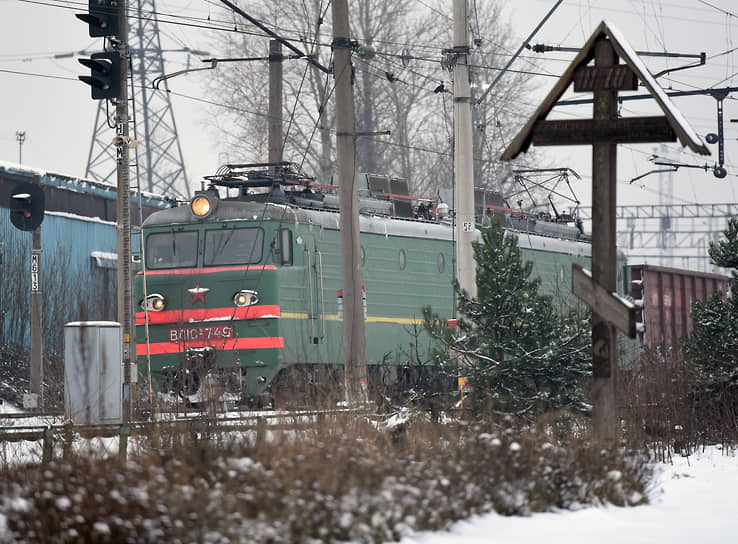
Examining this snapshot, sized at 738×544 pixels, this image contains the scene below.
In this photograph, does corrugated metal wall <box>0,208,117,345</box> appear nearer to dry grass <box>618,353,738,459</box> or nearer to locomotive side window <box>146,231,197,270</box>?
locomotive side window <box>146,231,197,270</box>

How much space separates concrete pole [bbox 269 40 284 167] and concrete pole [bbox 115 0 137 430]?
34.0ft

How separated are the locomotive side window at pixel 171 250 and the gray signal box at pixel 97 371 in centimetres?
A: 415

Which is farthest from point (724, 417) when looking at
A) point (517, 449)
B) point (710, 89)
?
point (710, 89)

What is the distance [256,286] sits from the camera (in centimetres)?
1947

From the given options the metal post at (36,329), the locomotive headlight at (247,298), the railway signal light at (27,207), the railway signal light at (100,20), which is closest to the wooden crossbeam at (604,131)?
the railway signal light at (100,20)

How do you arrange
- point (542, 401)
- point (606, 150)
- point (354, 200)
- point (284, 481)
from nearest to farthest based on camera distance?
point (284, 481), point (606, 150), point (542, 401), point (354, 200)

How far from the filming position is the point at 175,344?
65.0 ft

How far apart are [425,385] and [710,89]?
14817mm

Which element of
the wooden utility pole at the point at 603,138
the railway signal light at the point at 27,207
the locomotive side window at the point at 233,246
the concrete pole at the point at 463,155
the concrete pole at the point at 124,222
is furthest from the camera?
the railway signal light at the point at 27,207

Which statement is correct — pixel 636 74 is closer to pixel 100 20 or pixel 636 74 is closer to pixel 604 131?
pixel 604 131

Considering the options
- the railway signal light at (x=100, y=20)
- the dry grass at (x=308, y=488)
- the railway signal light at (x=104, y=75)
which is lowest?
the dry grass at (x=308, y=488)

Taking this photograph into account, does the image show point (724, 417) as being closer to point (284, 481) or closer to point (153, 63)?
point (284, 481)

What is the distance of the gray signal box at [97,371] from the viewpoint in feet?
49.8

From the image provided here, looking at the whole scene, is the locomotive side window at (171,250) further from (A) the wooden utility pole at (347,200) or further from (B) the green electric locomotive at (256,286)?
(A) the wooden utility pole at (347,200)
